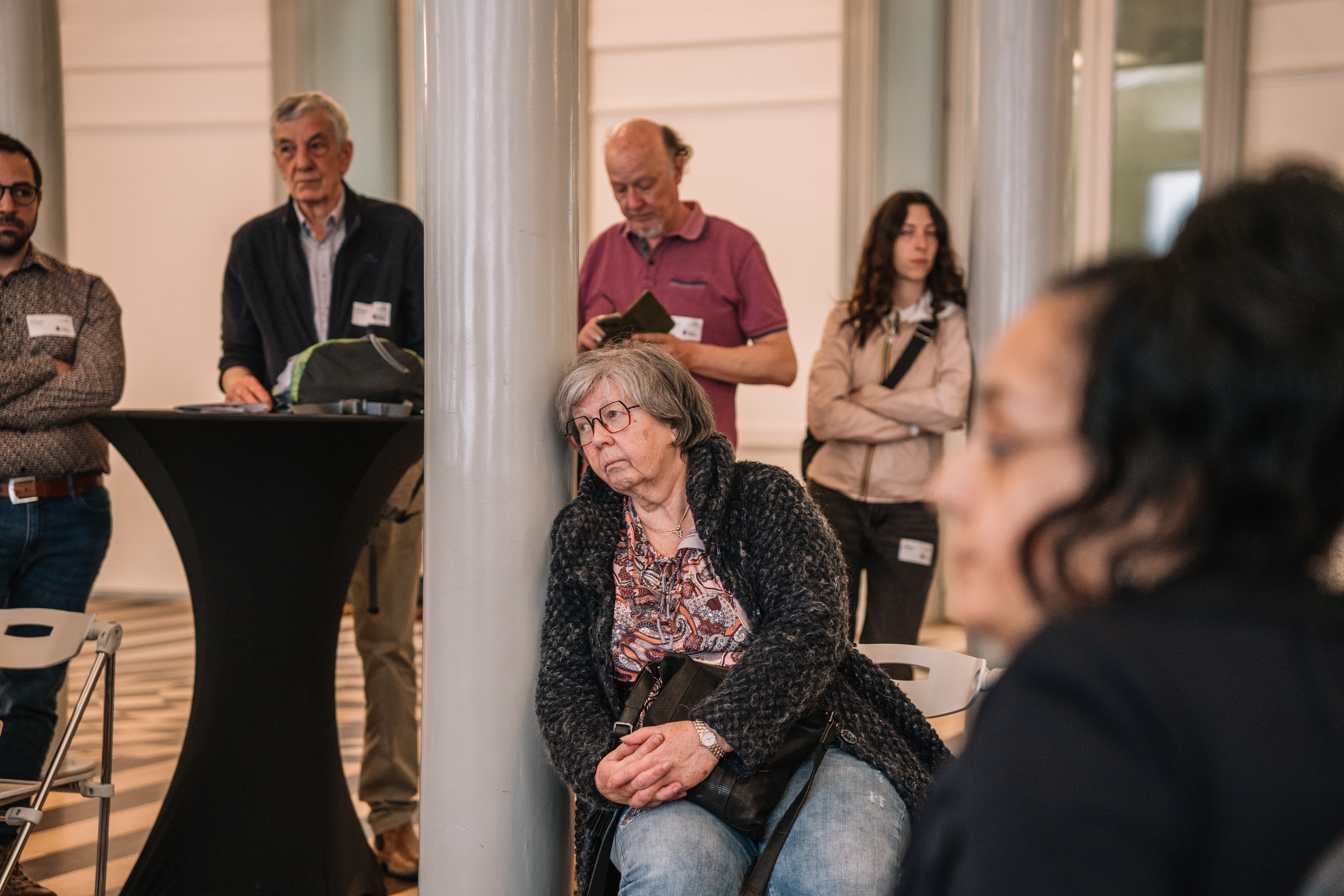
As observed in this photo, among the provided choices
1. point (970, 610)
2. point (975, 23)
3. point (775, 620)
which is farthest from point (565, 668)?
point (975, 23)

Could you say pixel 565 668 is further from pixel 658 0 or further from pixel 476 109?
pixel 658 0

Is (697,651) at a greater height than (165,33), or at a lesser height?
lesser

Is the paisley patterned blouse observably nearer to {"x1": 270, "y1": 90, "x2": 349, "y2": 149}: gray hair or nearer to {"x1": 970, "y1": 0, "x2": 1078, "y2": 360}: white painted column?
{"x1": 270, "y1": 90, "x2": 349, "y2": 149}: gray hair

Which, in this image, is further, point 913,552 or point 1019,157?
point 1019,157

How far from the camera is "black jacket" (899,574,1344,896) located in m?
0.59

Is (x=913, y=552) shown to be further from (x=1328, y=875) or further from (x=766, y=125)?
Answer: (x=766, y=125)

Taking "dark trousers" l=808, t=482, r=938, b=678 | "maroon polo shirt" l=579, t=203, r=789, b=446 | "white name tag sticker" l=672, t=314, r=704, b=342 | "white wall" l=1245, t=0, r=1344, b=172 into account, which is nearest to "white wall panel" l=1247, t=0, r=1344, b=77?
"white wall" l=1245, t=0, r=1344, b=172

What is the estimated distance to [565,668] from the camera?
2059 millimetres

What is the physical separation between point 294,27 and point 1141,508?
24.0ft

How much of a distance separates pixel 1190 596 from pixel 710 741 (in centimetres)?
132

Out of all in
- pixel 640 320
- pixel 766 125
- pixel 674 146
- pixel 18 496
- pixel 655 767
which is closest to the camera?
pixel 655 767

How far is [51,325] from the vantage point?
3020 millimetres

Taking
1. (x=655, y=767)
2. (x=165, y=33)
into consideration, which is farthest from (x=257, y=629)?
(x=165, y=33)

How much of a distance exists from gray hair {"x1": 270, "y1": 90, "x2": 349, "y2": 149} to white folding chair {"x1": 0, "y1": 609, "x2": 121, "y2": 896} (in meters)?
1.36
